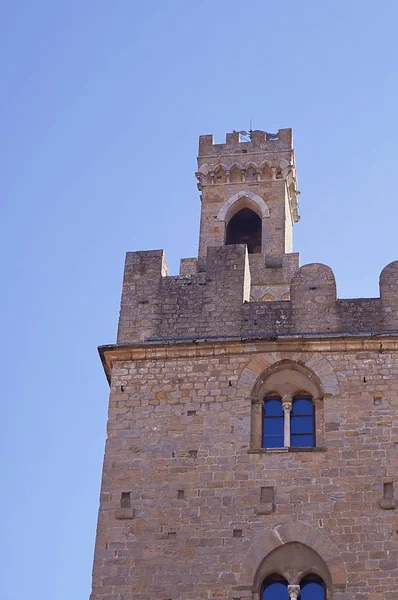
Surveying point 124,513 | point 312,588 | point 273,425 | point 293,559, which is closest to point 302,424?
point 273,425

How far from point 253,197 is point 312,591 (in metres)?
11.7

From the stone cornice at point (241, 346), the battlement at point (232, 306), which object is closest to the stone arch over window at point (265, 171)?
the battlement at point (232, 306)

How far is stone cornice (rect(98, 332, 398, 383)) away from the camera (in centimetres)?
2005

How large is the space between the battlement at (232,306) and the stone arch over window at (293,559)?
334cm

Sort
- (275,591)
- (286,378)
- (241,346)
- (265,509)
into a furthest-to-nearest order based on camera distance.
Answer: (241,346) < (286,378) < (265,509) < (275,591)

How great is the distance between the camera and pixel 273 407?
19859 mm

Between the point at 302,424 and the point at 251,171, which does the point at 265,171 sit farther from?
the point at 302,424

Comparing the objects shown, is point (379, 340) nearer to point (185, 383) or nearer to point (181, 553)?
point (185, 383)

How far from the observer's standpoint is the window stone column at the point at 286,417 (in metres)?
19.3

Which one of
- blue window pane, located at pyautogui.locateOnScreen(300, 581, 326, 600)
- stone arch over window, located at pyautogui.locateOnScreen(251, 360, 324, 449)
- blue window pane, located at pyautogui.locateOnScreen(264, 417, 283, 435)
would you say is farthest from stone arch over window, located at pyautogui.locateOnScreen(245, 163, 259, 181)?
blue window pane, located at pyautogui.locateOnScreen(300, 581, 326, 600)

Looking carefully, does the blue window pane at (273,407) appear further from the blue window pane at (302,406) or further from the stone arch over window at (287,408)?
the blue window pane at (302,406)

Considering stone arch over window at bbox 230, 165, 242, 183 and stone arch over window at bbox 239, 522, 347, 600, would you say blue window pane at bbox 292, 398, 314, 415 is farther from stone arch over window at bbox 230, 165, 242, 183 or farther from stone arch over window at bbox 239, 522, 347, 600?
stone arch over window at bbox 230, 165, 242, 183

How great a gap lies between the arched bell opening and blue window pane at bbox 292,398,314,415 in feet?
27.9

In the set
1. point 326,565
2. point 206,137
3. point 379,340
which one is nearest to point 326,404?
point 379,340
